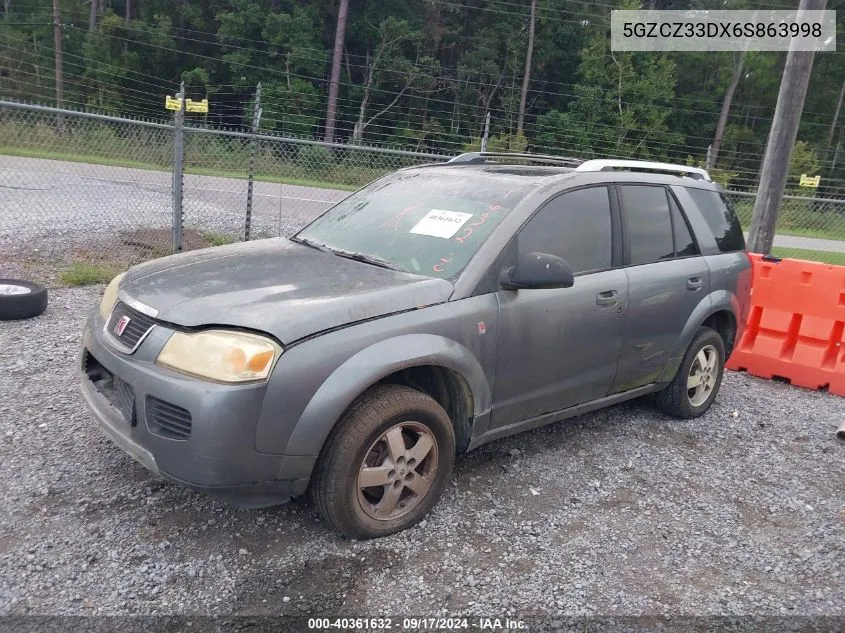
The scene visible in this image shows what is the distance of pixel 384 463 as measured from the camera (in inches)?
125

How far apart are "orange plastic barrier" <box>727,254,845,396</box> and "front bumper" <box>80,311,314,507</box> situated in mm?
4865

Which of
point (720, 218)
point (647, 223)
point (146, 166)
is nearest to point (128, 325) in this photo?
point (647, 223)

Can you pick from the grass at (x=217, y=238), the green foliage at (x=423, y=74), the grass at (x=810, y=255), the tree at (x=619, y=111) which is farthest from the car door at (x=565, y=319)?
the tree at (x=619, y=111)

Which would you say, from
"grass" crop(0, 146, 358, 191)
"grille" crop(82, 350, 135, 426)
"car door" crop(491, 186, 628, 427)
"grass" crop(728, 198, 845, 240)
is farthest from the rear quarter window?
"grass" crop(728, 198, 845, 240)

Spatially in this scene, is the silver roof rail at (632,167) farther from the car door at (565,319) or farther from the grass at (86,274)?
the grass at (86,274)

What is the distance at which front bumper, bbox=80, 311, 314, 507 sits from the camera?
270 cm

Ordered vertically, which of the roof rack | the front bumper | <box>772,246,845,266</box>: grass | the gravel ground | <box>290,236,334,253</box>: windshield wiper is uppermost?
the roof rack

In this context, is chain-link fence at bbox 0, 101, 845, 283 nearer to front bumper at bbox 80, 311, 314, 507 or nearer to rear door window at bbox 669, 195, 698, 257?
rear door window at bbox 669, 195, 698, 257

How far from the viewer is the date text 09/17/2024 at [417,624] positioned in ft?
8.75

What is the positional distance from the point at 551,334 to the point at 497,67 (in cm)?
3882

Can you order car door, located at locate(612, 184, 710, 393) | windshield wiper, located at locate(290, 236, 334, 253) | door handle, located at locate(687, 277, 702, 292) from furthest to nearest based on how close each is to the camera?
1. door handle, located at locate(687, 277, 702, 292)
2. car door, located at locate(612, 184, 710, 393)
3. windshield wiper, located at locate(290, 236, 334, 253)

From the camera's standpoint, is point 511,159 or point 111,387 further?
point 511,159

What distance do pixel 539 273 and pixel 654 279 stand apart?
134 centimetres

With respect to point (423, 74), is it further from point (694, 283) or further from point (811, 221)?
point (694, 283)
